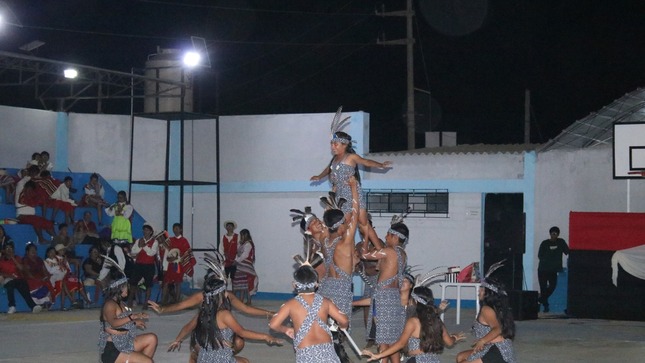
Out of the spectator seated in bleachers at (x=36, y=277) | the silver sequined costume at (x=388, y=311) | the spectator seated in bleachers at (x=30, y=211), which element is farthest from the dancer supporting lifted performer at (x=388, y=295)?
the spectator seated in bleachers at (x=30, y=211)

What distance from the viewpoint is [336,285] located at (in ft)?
36.9

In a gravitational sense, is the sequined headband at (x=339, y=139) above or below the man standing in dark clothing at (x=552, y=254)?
above

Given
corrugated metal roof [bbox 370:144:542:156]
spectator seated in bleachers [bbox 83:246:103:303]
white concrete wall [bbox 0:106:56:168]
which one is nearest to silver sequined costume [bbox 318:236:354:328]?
spectator seated in bleachers [bbox 83:246:103:303]

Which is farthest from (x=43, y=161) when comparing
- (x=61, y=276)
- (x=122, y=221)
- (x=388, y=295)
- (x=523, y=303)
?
(x=388, y=295)

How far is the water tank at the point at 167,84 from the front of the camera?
2389 cm

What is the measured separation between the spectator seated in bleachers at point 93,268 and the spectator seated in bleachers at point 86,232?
0.89 m

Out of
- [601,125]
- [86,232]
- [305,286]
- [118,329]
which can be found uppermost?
[601,125]

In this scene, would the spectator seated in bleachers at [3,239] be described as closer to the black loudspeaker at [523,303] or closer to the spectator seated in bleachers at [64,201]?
the spectator seated in bleachers at [64,201]

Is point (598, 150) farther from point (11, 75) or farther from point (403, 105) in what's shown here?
point (403, 105)

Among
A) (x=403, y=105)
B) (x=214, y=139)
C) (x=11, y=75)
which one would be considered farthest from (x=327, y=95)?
(x=214, y=139)

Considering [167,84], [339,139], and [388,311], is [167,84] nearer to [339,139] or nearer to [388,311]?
[339,139]

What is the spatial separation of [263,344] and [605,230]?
854cm

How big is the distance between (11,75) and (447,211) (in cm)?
2270

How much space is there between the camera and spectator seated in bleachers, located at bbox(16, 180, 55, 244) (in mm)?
21781
